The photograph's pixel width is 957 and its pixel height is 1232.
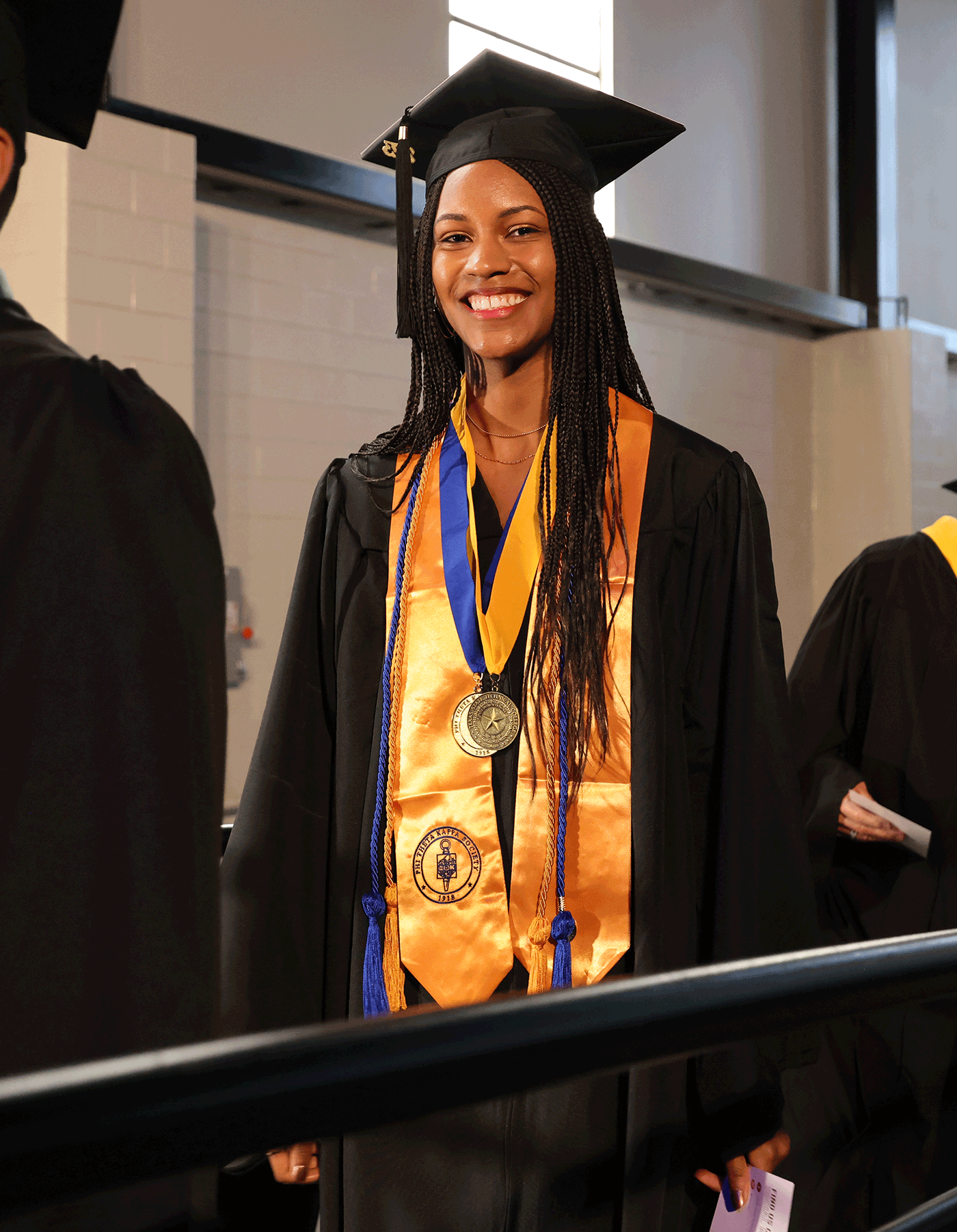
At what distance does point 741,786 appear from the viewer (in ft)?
4.23

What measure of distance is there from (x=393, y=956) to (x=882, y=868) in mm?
1165

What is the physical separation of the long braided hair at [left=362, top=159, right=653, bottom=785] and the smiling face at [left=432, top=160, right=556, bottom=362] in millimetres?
20

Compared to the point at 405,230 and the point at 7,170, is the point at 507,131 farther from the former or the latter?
the point at 7,170

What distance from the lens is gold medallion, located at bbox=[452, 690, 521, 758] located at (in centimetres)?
127

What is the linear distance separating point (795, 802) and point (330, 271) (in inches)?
138

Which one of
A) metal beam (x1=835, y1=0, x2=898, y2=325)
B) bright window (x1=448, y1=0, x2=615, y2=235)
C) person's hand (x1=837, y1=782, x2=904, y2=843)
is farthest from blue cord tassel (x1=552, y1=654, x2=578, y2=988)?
metal beam (x1=835, y1=0, x2=898, y2=325)

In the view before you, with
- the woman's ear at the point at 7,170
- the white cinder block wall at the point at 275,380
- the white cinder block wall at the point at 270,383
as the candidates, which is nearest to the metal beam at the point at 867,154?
the white cinder block wall at the point at 275,380

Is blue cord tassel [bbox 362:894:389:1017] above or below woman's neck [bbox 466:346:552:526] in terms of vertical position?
below

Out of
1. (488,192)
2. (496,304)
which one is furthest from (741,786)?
(488,192)

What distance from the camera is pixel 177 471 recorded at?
55cm

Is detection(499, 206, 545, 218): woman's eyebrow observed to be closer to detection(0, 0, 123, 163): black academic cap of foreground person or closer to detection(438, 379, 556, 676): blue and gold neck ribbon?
detection(438, 379, 556, 676): blue and gold neck ribbon

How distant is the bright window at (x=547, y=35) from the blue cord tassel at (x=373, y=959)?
4037 millimetres

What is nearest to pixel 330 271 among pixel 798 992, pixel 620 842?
pixel 620 842

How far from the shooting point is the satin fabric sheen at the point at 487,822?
1.23m
